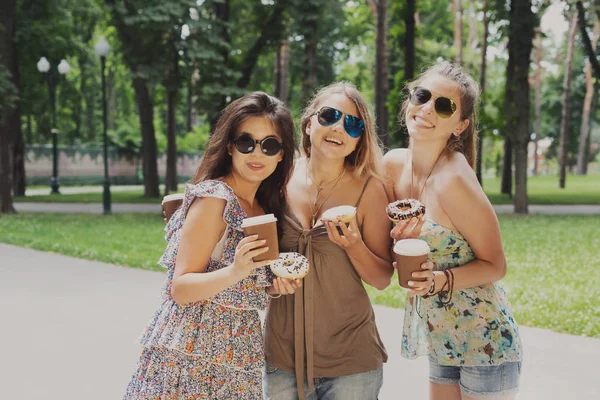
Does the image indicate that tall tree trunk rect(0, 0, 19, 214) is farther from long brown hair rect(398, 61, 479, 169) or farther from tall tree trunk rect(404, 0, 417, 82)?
long brown hair rect(398, 61, 479, 169)

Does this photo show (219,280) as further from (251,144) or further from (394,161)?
(394,161)

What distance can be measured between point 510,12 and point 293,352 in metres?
18.7

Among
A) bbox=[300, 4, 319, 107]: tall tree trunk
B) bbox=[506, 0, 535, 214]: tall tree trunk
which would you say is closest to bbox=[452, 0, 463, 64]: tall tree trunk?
bbox=[300, 4, 319, 107]: tall tree trunk

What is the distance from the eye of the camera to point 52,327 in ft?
22.0

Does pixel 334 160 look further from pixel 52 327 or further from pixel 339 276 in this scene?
pixel 52 327

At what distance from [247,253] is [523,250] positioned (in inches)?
421

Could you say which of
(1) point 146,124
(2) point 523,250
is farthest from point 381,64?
(1) point 146,124

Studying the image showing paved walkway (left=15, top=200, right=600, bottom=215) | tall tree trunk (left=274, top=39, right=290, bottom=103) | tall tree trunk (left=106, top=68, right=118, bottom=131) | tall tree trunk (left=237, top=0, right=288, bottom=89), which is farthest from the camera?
tall tree trunk (left=106, top=68, right=118, bottom=131)

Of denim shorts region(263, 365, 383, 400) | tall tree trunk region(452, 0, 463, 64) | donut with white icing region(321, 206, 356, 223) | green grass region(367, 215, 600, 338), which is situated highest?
tall tree trunk region(452, 0, 463, 64)

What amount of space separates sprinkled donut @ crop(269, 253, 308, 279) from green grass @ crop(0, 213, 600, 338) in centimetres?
530

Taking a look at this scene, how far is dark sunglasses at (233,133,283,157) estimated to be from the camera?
2.65 m

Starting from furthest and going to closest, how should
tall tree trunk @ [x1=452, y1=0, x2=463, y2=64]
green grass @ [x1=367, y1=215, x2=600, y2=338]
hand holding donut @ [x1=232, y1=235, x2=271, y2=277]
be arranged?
tall tree trunk @ [x1=452, y1=0, x2=463, y2=64] < green grass @ [x1=367, y1=215, x2=600, y2=338] < hand holding donut @ [x1=232, y1=235, x2=271, y2=277]

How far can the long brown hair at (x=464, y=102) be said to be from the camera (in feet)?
9.09

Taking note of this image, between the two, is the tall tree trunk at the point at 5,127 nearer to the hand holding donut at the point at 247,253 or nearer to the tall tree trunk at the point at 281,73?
the tall tree trunk at the point at 281,73
